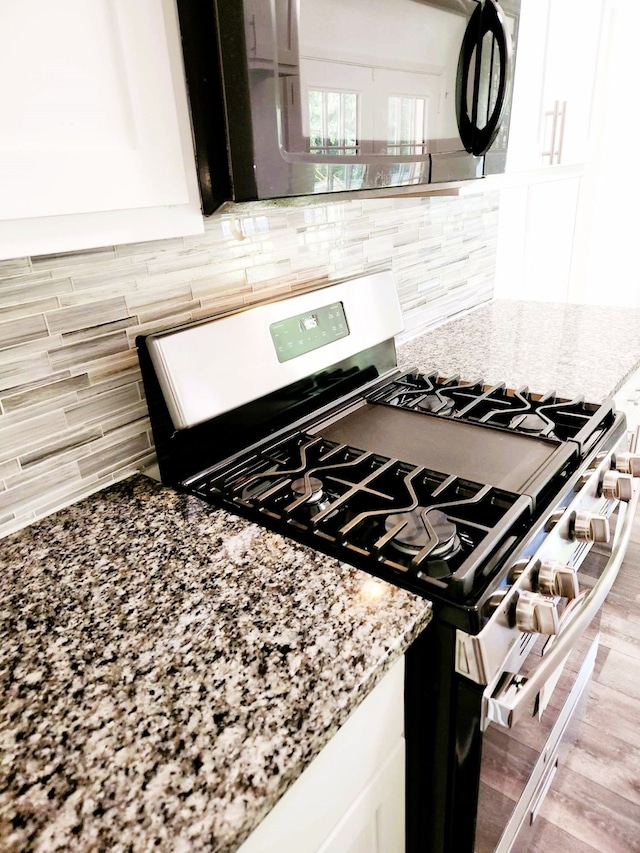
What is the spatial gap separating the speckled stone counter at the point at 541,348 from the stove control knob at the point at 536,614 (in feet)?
2.13

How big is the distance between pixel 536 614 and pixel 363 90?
74 cm

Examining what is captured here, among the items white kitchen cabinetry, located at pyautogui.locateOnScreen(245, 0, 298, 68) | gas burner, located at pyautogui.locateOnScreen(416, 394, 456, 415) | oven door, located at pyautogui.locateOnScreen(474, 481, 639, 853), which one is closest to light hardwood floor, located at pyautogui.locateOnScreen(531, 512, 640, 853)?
oven door, located at pyautogui.locateOnScreen(474, 481, 639, 853)

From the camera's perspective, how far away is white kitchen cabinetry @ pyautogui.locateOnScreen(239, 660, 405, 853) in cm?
54

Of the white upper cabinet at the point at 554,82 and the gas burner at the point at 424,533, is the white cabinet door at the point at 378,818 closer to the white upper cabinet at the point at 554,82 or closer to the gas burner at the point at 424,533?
the gas burner at the point at 424,533

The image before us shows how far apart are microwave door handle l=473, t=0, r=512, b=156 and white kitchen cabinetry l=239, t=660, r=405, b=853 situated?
2.99 feet

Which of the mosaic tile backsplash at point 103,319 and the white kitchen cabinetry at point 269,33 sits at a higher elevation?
the white kitchen cabinetry at point 269,33

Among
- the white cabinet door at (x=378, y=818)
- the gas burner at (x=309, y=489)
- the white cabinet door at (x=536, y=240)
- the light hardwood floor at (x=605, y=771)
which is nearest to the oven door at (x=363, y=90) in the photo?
the gas burner at (x=309, y=489)

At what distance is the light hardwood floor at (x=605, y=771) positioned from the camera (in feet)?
3.94

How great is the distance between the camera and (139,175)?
2.08ft

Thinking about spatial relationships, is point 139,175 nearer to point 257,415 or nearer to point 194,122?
point 194,122

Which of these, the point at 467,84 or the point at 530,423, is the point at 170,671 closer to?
the point at 530,423

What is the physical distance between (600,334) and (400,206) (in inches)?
26.1

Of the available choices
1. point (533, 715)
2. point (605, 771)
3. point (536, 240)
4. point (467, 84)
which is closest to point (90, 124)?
point (467, 84)

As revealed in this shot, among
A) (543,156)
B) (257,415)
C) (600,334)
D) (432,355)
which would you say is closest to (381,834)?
(257,415)
